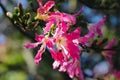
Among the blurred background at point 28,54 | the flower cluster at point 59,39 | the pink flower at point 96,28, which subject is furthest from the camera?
the blurred background at point 28,54

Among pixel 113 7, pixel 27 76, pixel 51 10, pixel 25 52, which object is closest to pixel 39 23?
pixel 51 10

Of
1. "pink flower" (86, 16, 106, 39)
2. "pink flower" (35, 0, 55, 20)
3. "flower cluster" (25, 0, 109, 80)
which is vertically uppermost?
"pink flower" (35, 0, 55, 20)

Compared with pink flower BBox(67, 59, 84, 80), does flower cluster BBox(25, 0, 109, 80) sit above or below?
above

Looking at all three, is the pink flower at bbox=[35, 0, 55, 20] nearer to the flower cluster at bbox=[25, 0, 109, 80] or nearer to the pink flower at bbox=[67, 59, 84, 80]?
the flower cluster at bbox=[25, 0, 109, 80]

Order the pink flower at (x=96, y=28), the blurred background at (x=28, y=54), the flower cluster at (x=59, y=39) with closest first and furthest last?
1. the flower cluster at (x=59, y=39)
2. the pink flower at (x=96, y=28)
3. the blurred background at (x=28, y=54)

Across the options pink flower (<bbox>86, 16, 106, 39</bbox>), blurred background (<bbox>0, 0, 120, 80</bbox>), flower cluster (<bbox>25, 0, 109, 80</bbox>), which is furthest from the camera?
blurred background (<bbox>0, 0, 120, 80</bbox>)

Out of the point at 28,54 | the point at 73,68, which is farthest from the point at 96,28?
the point at 28,54

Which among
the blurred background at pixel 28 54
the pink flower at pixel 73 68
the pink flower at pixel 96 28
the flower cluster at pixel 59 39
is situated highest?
the flower cluster at pixel 59 39

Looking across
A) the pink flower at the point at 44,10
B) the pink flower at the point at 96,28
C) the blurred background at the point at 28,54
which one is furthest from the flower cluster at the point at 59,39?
the blurred background at the point at 28,54

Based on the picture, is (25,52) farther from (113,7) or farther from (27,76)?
(113,7)

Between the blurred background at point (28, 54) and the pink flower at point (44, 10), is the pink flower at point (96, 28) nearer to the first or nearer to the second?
the pink flower at point (44, 10)

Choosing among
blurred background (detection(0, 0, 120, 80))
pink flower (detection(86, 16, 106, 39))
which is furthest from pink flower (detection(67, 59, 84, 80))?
blurred background (detection(0, 0, 120, 80))
